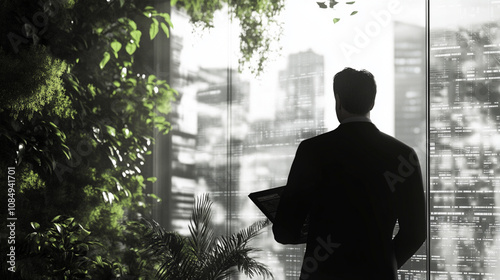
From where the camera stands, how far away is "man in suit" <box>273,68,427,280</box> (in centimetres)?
160

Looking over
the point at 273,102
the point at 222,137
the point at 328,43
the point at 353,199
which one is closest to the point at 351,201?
the point at 353,199

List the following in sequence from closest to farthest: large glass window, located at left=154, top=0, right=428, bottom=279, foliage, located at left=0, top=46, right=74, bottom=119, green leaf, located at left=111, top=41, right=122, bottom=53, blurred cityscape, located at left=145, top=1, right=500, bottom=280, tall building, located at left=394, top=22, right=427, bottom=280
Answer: foliage, located at left=0, top=46, right=74, bottom=119, blurred cityscape, located at left=145, top=1, right=500, bottom=280, tall building, located at left=394, top=22, right=427, bottom=280, large glass window, located at left=154, top=0, right=428, bottom=279, green leaf, located at left=111, top=41, right=122, bottom=53

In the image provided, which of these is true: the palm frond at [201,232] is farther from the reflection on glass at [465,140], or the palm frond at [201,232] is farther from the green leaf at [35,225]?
the reflection on glass at [465,140]

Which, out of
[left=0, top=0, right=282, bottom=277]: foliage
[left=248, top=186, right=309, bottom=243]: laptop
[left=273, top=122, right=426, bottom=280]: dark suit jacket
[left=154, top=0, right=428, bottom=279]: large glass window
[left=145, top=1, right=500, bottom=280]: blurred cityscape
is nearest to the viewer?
[left=273, top=122, right=426, bottom=280]: dark suit jacket

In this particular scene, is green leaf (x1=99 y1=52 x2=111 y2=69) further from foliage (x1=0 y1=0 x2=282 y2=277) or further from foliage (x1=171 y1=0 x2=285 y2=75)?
foliage (x1=171 y1=0 x2=285 y2=75)

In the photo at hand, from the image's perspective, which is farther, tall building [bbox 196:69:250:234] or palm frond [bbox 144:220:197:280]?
tall building [bbox 196:69:250:234]

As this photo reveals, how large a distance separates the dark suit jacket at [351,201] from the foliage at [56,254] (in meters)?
2.49

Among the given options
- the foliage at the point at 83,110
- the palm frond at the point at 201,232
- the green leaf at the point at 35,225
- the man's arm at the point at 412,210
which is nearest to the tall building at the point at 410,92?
the foliage at the point at 83,110

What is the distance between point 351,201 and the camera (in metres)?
1.62

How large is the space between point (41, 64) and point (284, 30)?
195 cm

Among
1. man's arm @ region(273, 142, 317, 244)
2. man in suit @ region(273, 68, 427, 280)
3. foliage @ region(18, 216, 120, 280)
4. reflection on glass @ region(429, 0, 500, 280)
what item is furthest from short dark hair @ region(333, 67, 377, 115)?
foliage @ region(18, 216, 120, 280)

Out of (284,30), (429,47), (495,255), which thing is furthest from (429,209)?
(284,30)

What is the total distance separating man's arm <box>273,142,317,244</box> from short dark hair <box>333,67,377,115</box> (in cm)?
20

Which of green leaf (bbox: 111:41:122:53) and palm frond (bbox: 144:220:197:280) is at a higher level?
green leaf (bbox: 111:41:122:53)
